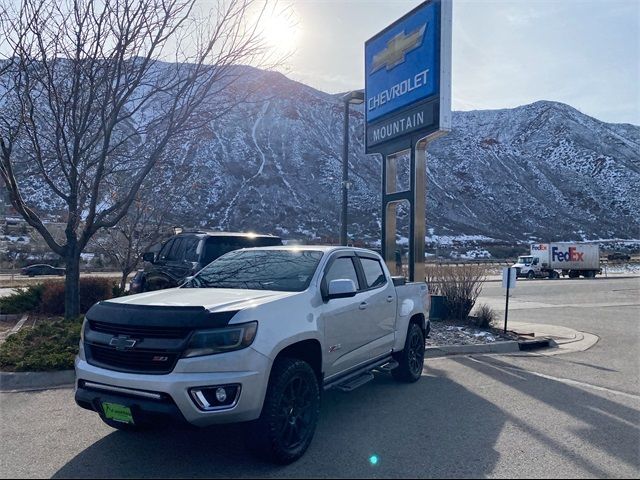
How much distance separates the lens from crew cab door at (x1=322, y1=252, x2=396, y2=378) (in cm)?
505

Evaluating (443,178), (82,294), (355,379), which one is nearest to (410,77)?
(355,379)

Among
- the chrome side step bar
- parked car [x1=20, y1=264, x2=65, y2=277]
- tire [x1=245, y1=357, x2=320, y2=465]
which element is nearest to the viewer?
tire [x1=245, y1=357, x2=320, y2=465]

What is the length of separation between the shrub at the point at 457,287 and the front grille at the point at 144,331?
954 cm

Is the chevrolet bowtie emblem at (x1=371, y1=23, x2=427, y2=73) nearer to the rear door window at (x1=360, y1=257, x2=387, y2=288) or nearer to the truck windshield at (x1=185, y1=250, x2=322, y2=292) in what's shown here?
the rear door window at (x1=360, y1=257, x2=387, y2=288)

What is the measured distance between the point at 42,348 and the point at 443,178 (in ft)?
324

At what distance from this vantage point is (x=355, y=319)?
215 inches

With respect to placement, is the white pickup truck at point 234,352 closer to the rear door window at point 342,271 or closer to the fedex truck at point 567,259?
the rear door window at point 342,271

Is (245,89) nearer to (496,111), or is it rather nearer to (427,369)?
(427,369)

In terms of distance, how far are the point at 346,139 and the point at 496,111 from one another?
140051 mm

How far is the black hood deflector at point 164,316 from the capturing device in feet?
13.0

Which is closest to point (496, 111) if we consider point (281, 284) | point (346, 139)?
point (346, 139)

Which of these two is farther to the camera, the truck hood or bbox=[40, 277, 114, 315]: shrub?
bbox=[40, 277, 114, 315]: shrub

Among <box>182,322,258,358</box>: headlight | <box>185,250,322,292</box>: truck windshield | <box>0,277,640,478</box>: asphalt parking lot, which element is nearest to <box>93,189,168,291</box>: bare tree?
<box>0,277,640,478</box>: asphalt parking lot

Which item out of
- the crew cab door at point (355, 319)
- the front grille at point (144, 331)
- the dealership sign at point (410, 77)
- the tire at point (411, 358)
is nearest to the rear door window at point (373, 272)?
the crew cab door at point (355, 319)
